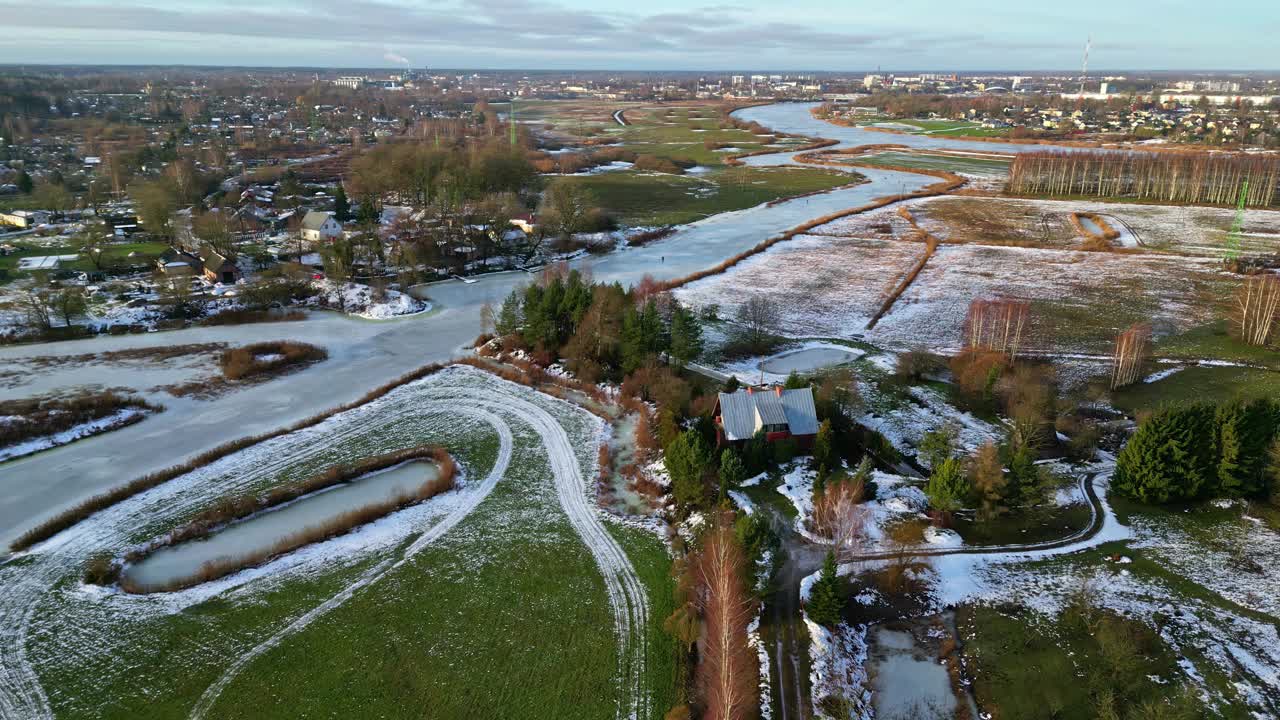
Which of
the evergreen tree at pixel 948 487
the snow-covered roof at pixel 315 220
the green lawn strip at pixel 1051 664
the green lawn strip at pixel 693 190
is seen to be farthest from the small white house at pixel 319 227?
the green lawn strip at pixel 1051 664

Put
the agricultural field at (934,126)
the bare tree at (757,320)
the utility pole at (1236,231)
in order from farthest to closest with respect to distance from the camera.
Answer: the agricultural field at (934,126) → the utility pole at (1236,231) → the bare tree at (757,320)

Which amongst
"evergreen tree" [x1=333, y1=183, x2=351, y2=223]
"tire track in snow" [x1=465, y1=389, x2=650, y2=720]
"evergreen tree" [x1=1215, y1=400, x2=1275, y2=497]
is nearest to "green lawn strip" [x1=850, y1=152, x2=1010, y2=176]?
"evergreen tree" [x1=333, y1=183, x2=351, y2=223]

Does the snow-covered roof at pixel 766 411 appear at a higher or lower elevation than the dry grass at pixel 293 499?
higher

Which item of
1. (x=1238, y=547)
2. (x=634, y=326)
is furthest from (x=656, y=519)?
(x=1238, y=547)

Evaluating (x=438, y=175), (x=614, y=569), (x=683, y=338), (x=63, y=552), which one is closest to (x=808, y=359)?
(x=683, y=338)

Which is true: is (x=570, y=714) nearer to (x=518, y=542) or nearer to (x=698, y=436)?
(x=518, y=542)

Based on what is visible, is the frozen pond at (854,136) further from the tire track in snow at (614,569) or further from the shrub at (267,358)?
the tire track in snow at (614,569)

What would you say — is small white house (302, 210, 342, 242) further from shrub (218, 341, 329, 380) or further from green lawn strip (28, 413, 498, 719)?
green lawn strip (28, 413, 498, 719)
